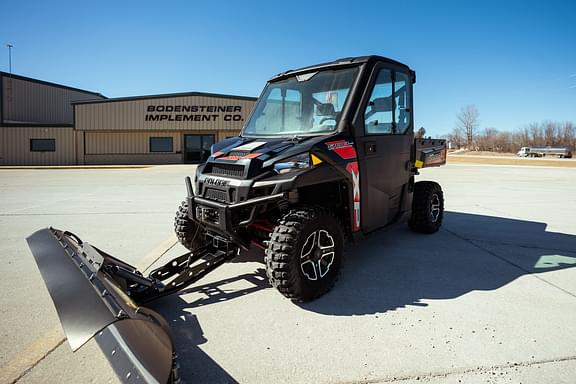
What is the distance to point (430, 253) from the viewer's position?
470 centimetres

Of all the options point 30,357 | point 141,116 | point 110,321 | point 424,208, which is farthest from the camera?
point 141,116

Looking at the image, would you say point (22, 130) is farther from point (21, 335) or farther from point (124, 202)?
point (21, 335)

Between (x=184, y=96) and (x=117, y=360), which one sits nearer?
(x=117, y=360)

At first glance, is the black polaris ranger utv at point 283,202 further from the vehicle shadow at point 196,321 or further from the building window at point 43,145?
the building window at point 43,145

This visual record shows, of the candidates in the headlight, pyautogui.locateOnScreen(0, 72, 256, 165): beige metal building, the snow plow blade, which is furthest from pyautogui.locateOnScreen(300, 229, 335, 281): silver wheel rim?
pyautogui.locateOnScreen(0, 72, 256, 165): beige metal building

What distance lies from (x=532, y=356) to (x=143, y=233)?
5098 millimetres

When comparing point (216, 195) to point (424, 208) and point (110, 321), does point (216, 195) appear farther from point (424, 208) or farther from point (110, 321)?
point (424, 208)

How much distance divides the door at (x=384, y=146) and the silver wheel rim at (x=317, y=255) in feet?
2.00

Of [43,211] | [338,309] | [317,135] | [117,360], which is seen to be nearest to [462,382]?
[338,309]

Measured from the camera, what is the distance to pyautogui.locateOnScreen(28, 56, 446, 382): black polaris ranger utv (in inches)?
83.6

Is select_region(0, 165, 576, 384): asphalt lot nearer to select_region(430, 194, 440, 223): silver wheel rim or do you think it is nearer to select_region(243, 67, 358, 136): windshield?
select_region(430, 194, 440, 223): silver wheel rim

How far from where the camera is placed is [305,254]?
10.6 feet

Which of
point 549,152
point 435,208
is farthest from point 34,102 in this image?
point 549,152

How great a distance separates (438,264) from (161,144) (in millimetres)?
28071
